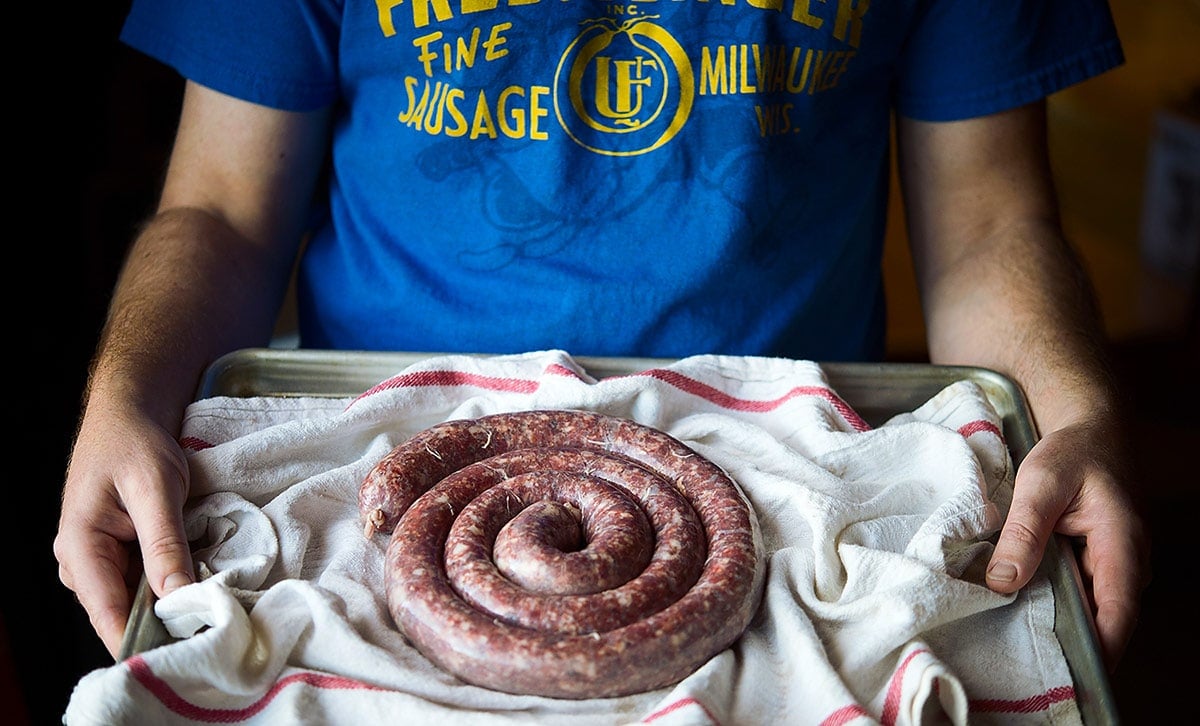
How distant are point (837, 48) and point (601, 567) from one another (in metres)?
1.03

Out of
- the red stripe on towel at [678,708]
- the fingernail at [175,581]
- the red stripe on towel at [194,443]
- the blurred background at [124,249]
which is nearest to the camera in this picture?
the red stripe on towel at [678,708]

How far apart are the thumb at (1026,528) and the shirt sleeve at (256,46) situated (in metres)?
1.25

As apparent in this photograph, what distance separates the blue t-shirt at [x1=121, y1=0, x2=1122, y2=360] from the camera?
1800 millimetres

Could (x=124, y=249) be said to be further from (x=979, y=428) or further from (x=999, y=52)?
(x=979, y=428)

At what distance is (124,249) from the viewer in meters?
3.65

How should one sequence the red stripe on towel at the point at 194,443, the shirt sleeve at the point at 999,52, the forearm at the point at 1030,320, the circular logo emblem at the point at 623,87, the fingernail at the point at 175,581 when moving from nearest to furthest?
the fingernail at the point at 175,581
the red stripe on towel at the point at 194,443
the forearm at the point at 1030,320
the circular logo emblem at the point at 623,87
the shirt sleeve at the point at 999,52

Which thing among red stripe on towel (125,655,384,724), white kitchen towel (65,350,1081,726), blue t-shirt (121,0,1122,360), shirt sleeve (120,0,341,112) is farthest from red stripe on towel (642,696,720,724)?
shirt sleeve (120,0,341,112)

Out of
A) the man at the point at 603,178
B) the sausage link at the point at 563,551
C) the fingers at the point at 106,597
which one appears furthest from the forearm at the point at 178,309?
the sausage link at the point at 563,551

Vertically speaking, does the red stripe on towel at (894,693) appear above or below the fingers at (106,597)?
below

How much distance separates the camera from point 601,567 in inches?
50.8

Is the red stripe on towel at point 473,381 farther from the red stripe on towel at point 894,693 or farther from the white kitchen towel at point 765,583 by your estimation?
the red stripe on towel at point 894,693

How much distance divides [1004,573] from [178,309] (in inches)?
48.3

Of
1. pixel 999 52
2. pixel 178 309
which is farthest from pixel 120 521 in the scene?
pixel 999 52

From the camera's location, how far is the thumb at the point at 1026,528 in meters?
1.35
